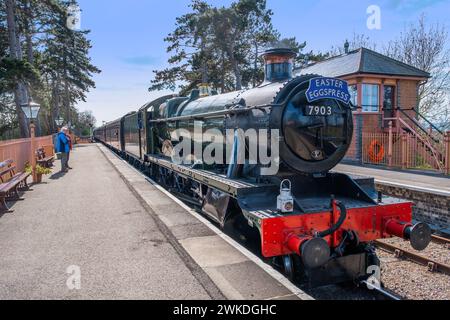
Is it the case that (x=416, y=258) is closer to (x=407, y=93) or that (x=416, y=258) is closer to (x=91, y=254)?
(x=91, y=254)

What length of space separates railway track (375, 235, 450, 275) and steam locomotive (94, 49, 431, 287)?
1100 millimetres

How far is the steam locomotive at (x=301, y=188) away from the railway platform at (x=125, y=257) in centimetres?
43

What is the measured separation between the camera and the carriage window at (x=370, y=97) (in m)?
15.3

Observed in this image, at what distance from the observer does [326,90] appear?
191 inches

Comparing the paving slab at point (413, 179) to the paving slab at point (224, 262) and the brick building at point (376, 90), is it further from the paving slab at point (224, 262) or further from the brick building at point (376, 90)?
the paving slab at point (224, 262)

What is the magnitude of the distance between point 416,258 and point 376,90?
11423 millimetres

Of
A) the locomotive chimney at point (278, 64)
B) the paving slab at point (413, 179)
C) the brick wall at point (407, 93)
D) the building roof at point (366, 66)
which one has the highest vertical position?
the building roof at point (366, 66)

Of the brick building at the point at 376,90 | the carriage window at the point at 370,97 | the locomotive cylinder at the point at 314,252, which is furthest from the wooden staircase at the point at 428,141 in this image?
the locomotive cylinder at the point at 314,252

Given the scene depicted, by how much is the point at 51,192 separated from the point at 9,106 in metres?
39.1

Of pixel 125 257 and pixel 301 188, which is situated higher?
pixel 301 188

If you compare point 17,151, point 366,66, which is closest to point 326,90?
point 366,66

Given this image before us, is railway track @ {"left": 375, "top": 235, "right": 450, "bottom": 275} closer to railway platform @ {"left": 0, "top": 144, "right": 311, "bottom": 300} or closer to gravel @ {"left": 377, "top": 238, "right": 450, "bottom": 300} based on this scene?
gravel @ {"left": 377, "top": 238, "right": 450, "bottom": 300}

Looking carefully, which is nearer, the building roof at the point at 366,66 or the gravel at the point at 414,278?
the gravel at the point at 414,278
